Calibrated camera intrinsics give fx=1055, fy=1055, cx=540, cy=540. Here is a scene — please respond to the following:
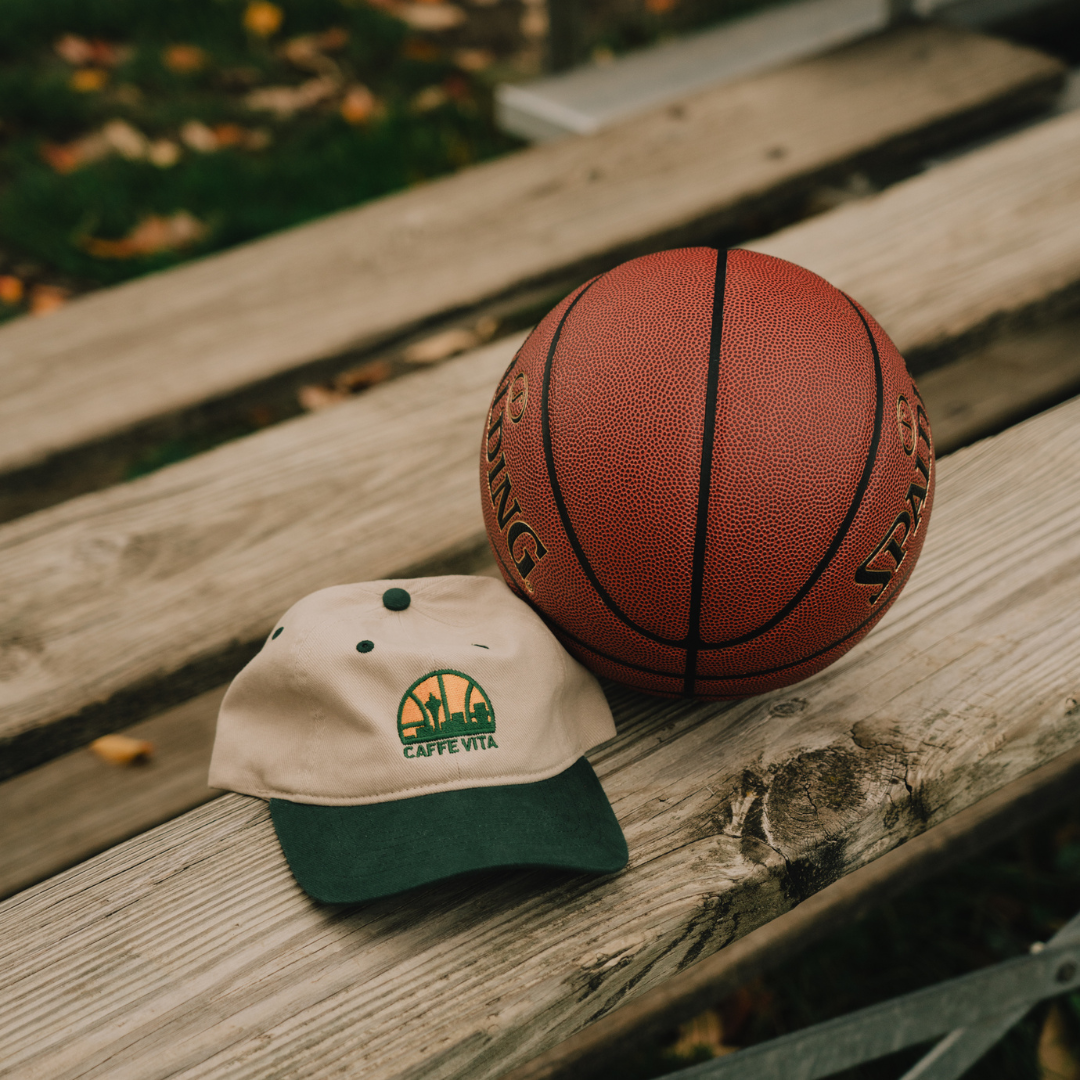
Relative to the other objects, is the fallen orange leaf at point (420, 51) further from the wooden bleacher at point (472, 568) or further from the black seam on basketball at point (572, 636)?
the black seam on basketball at point (572, 636)

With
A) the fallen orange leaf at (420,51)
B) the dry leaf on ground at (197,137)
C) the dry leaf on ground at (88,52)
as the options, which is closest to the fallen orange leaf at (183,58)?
the dry leaf on ground at (88,52)

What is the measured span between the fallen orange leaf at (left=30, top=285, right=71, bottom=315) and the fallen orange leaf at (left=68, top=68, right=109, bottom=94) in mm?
1124

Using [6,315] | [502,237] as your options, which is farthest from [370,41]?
[502,237]

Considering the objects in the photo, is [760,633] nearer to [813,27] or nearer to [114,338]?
[114,338]

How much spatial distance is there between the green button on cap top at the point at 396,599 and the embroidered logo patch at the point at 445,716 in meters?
0.12

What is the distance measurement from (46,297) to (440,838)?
9.11 feet

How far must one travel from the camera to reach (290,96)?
4090 millimetres

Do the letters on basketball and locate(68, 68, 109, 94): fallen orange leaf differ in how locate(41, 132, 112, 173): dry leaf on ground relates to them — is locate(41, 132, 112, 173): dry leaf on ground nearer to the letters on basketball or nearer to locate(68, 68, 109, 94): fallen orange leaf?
locate(68, 68, 109, 94): fallen orange leaf

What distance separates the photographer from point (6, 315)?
3.17 meters

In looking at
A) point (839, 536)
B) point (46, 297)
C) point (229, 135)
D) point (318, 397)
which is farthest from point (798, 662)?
point (229, 135)

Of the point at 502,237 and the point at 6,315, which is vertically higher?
the point at 502,237

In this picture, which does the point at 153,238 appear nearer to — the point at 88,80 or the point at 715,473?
the point at 88,80

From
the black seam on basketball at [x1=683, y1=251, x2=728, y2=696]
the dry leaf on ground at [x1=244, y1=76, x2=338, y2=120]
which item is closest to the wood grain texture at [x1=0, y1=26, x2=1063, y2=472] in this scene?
the black seam on basketball at [x1=683, y1=251, x2=728, y2=696]

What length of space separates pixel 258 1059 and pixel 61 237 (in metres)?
3.05
